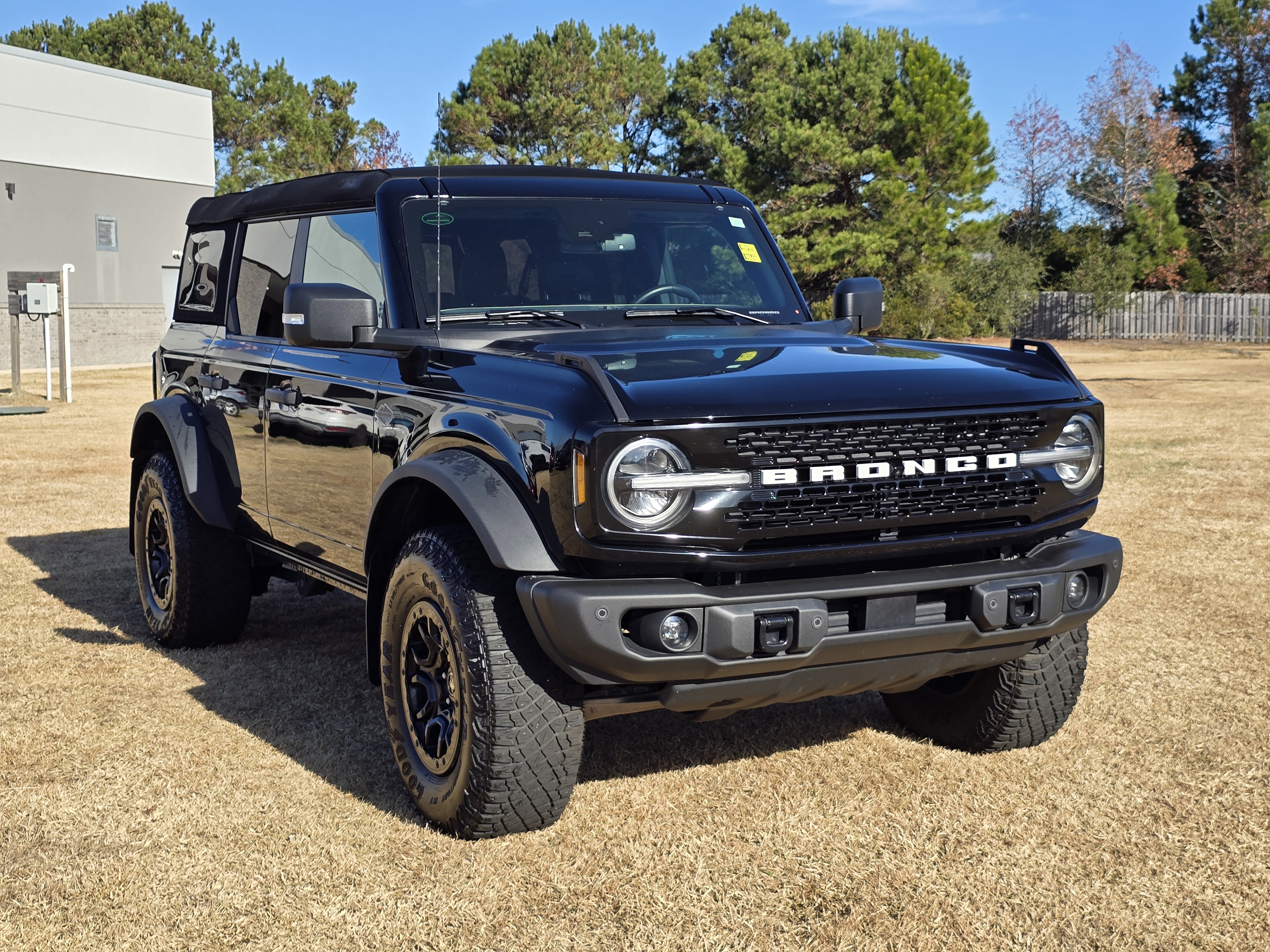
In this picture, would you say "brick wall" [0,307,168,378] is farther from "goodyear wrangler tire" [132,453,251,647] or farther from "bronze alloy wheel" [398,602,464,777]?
"bronze alloy wheel" [398,602,464,777]

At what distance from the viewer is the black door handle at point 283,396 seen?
499 centimetres

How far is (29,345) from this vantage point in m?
29.9

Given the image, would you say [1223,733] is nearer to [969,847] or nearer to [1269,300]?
[969,847]

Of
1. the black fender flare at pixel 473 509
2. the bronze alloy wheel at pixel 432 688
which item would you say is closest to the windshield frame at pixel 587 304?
the black fender flare at pixel 473 509

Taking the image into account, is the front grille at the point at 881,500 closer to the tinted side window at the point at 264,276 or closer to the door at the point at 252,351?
the door at the point at 252,351

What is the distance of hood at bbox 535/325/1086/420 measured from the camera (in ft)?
11.4

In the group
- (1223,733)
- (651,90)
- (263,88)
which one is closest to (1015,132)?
(651,90)

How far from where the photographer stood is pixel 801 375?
12.1ft

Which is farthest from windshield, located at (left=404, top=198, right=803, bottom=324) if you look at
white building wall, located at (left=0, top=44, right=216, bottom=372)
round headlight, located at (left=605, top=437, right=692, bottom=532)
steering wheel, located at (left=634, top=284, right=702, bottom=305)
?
white building wall, located at (left=0, top=44, right=216, bottom=372)

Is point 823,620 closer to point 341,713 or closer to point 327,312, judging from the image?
point 327,312

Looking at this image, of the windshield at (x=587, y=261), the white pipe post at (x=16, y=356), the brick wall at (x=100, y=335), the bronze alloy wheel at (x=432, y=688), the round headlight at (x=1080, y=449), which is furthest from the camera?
the brick wall at (x=100, y=335)

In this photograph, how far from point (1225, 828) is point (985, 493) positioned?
1.27 meters

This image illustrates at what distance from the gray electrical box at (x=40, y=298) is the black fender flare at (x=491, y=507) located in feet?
61.2

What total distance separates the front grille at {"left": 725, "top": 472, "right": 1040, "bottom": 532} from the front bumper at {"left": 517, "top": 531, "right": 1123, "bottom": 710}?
6.3 inches
